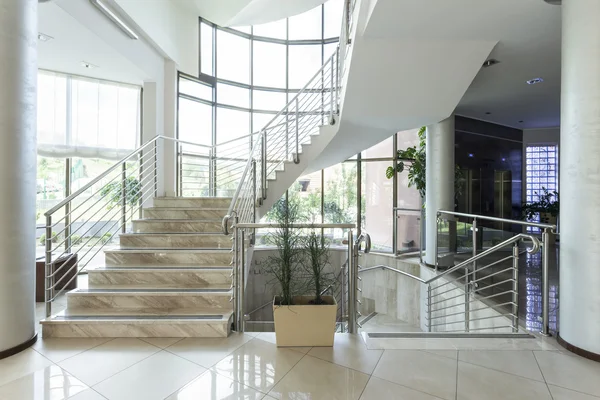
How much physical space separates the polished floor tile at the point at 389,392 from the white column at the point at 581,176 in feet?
4.35

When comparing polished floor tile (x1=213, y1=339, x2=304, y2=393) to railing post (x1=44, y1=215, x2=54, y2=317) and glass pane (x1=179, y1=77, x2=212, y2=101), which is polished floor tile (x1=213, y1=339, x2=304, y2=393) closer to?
railing post (x1=44, y1=215, x2=54, y2=317)

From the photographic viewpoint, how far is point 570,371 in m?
2.27

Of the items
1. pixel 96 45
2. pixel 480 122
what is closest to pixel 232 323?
pixel 96 45

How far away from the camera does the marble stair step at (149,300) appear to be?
10.6ft

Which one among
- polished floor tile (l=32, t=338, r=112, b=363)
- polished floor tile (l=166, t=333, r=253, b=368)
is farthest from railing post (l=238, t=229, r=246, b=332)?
polished floor tile (l=32, t=338, r=112, b=363)

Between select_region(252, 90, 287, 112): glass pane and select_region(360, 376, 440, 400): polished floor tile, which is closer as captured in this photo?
select_region(360, 376, 440, 400): polished floor tile

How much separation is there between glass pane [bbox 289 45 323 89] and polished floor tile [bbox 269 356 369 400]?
7803mm

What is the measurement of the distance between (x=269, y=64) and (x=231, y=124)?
202 cm

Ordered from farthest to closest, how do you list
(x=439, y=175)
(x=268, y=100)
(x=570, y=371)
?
(x=268, y=100) → (x=439, y=175) → (x=570, y=371)

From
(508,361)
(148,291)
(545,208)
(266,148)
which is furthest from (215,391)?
→ (545,208)

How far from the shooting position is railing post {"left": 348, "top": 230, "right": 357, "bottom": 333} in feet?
9.19

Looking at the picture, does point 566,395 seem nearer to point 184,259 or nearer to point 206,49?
point 184,259

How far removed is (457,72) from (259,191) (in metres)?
2.94

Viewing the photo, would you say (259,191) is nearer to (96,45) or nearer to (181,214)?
(181,214)
